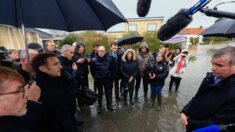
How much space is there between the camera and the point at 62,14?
8.18 feet

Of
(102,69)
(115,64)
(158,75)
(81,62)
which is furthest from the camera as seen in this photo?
(115,64)

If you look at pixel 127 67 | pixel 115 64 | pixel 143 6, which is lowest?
pixel 127 67

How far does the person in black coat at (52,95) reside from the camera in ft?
8.02

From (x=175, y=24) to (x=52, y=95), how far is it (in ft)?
5.78

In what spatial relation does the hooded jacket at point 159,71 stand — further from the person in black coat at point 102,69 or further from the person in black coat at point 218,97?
the person in black coat at point 218,97

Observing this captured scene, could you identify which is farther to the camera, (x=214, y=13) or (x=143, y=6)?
(x=143, y=6)

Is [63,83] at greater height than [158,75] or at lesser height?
greater


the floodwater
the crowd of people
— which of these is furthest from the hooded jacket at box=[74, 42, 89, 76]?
the floodwater

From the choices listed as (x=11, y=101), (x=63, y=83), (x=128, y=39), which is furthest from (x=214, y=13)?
(x=128, y=39)

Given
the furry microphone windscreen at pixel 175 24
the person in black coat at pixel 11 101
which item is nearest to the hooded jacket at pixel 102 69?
the furry microphone windscreen at pixel 175 24

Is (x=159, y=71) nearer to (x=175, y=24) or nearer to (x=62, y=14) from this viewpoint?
(x=62, y=14)

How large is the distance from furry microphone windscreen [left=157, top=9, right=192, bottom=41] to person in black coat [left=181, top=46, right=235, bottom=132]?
2.74 feet

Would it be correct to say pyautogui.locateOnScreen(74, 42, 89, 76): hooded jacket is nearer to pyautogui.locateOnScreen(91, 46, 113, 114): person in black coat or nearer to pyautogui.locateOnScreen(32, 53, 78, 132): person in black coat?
pyautogui.locateOnScreen(91, 46, 113, 114): person in black coat

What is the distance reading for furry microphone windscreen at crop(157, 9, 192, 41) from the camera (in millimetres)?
1401
